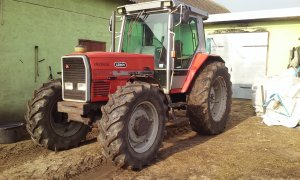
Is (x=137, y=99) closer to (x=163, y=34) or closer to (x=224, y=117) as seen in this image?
(x=163, y=34)

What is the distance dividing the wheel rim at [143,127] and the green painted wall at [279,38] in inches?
309

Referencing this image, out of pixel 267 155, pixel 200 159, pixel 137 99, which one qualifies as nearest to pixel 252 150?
pixel 267 155

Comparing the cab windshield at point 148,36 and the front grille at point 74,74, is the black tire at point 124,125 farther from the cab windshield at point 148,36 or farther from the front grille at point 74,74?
the cab windshield at point 148,36

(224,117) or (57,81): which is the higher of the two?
(57,81)

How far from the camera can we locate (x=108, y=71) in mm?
4719

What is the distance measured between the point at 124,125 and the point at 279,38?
8.84 meters

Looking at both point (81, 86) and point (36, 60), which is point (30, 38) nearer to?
point (36, 60)

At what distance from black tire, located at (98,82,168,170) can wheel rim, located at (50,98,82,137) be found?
4.47 feet

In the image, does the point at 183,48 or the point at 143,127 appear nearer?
the point at 143,127

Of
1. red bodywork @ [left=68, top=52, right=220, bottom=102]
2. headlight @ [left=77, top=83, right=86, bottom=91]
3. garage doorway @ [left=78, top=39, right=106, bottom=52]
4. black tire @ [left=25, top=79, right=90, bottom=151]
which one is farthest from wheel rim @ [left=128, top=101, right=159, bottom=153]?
garage doorway @ [left=78, top=39, right=106, bottom=52]

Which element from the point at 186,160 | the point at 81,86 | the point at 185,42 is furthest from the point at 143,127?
the point at 185,42

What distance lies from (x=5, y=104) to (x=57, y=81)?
2.59m

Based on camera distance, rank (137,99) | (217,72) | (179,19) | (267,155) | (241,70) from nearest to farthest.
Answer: (137,99), (267,155), (179,19), (217,72), (241,70)

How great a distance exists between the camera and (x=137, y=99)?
4316mm
